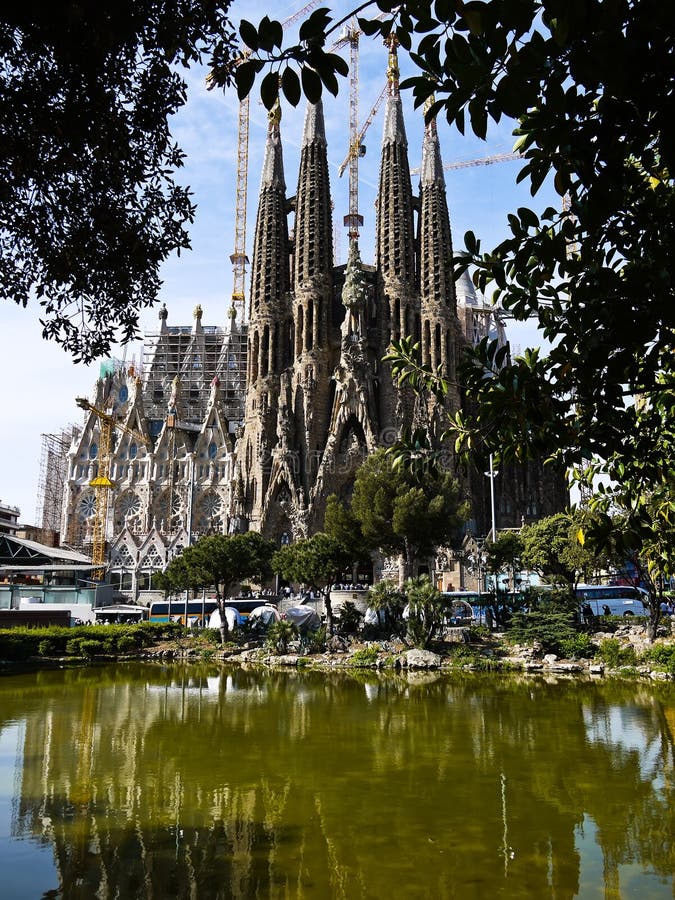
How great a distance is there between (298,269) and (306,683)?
48227 mm

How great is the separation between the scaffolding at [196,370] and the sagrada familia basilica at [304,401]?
2.38 metres

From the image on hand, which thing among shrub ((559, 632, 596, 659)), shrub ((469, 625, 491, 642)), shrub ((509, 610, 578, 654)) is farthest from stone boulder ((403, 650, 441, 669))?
shrub ((559, 632, 596, 659))

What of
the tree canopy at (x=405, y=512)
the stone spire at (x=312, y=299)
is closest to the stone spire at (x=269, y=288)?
the stone spire at (x=312, y=299)

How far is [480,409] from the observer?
5.32m

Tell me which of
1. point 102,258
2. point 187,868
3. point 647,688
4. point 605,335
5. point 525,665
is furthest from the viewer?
point 525,665

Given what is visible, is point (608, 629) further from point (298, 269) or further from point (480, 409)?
point (298, 269)

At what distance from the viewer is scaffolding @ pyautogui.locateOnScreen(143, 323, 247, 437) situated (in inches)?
3204

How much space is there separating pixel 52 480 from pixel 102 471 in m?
16.5

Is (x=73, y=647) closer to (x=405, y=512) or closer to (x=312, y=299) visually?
(x=405, y=512)

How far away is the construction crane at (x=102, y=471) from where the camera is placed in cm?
7144

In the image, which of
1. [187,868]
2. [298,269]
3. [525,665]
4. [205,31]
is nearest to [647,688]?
[525,665]

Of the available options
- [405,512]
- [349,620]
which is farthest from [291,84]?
[349,620]

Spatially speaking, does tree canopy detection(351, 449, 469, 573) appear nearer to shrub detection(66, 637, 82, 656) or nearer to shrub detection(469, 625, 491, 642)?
shrub detection(469, 625, 491, 642)

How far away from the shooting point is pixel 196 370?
8362 centimetres
